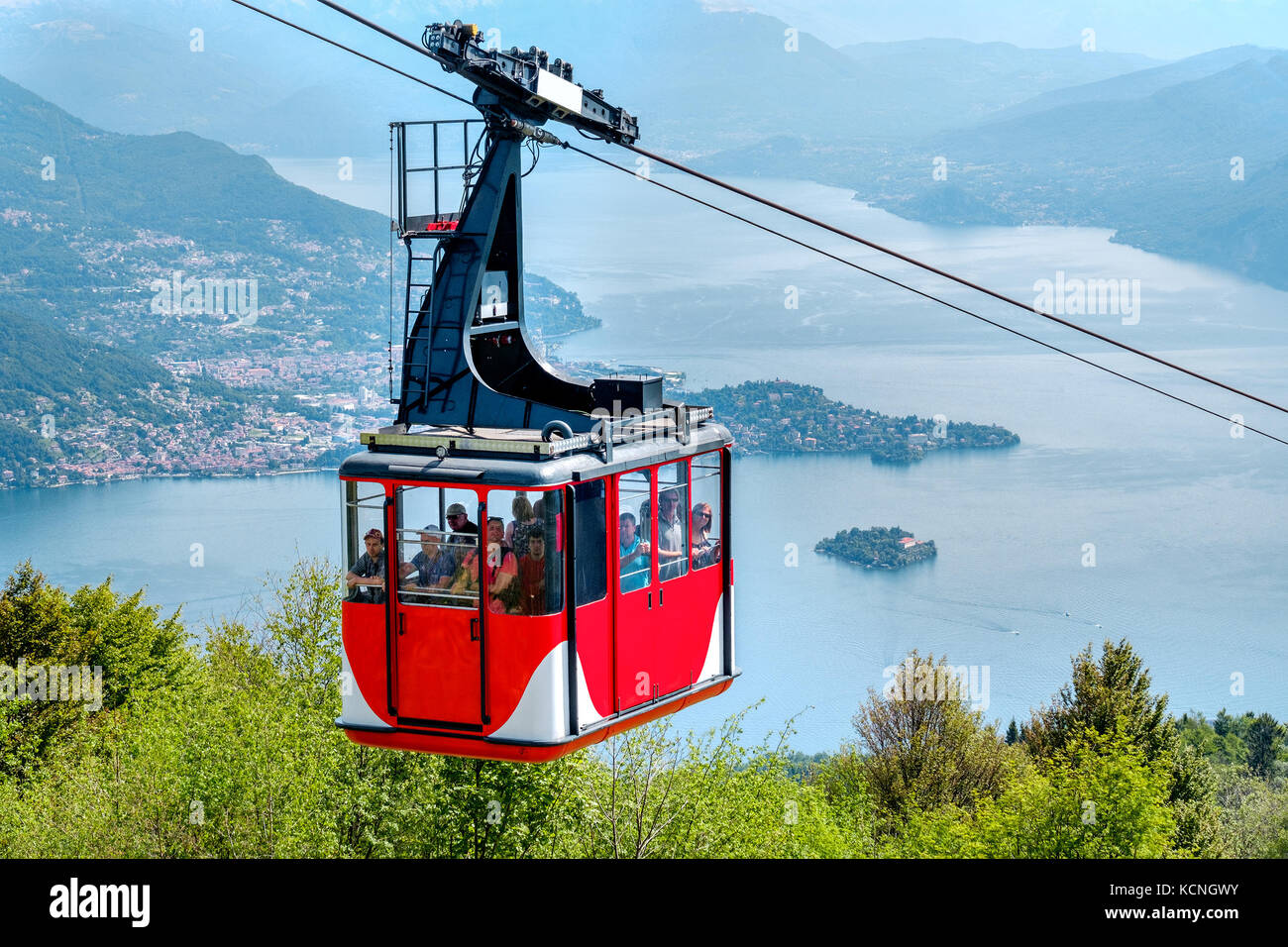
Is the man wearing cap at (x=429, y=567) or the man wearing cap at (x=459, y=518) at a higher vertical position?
the man wearing cap at (x=459, y=518)

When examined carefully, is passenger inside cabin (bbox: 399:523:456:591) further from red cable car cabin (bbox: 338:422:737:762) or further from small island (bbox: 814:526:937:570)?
small island (bbox: 814:526:937:570)

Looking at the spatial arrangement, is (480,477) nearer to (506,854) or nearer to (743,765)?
(506,854)

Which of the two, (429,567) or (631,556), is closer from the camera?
(429,567)

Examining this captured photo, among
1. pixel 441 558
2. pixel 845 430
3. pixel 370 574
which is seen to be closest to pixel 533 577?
pixel 441 558

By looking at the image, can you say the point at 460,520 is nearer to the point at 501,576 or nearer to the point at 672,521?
the point at 501,576

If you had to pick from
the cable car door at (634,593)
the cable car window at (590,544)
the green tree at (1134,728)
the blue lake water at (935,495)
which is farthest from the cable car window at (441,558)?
the blue lake water at (935,495)

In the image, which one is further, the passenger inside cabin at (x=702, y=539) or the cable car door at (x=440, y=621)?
the passenger inside cabin at (x=702, y=539)

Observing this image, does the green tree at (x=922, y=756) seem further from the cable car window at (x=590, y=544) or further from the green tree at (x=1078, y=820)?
the cable car window at (x=590, y=544)

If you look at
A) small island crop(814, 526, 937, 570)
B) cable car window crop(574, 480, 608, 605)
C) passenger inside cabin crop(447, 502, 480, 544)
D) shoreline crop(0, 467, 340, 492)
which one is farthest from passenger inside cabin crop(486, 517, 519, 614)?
shoreline crop(0, 467, 340, 492)
